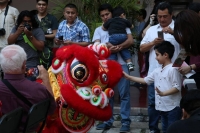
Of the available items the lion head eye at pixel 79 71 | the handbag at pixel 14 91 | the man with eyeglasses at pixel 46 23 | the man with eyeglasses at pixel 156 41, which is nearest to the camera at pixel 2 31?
the man with eyeglasses at pixel 46 23

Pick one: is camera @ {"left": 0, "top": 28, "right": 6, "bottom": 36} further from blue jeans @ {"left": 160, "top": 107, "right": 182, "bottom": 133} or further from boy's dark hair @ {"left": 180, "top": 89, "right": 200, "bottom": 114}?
boy's dark hair @ {"left": 180, "top": 89, "right": 200, "bottom": 114}

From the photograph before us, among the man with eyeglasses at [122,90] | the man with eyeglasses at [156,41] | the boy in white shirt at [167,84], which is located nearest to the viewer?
Result: the boy in white shirt at [167,84]

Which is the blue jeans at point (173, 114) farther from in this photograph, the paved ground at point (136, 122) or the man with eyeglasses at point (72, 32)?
the man with eyeglasses at point (72, 32)

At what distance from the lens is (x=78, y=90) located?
5.06 m

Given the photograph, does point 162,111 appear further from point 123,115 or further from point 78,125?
point 78,125

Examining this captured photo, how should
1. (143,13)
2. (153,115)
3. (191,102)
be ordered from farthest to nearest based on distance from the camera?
(143,13) < (153,115) < (191,102)

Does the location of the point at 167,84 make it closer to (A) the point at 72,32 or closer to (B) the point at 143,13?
(A) the point at 72,32

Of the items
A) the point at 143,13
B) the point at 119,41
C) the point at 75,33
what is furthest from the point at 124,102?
the point at 143,13

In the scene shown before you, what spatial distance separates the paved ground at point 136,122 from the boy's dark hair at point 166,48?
157cm

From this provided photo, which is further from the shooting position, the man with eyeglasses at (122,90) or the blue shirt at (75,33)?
the blue shirt at (75,33)

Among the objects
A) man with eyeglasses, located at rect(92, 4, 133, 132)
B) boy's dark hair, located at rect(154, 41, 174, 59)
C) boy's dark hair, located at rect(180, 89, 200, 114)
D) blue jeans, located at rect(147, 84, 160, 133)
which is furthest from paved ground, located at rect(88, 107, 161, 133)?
boy's dark hair, located at rect(180, 89, 200, 114)

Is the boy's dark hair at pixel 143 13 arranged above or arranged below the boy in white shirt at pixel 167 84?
above

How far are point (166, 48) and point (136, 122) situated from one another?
1.97 m

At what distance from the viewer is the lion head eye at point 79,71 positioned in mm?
5062
